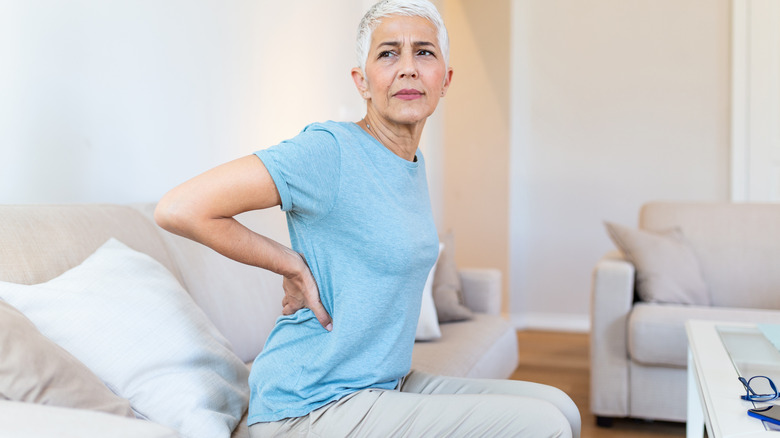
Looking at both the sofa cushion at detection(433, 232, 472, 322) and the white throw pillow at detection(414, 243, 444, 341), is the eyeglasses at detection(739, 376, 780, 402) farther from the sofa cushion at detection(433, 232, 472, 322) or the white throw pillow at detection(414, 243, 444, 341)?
the sofa cushion at detection(433, 232, 472, 322)

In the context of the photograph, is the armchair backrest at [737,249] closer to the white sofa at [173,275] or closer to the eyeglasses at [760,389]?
the white sofa at [173,275]

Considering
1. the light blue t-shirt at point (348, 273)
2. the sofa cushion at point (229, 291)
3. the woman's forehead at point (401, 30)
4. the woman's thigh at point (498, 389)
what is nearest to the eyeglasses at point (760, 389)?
the woman's thigh at point (498, 389)

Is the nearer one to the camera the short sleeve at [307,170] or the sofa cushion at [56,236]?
the short sleeve at [307,170]

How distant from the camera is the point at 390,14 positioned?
1.30 metres

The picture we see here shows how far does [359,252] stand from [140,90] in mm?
1371

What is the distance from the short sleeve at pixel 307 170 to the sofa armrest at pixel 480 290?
2035 mm

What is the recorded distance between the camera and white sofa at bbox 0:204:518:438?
0.81 m

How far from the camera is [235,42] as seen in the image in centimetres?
276

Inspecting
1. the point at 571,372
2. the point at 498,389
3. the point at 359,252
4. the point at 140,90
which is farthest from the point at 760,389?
the point at 571,372

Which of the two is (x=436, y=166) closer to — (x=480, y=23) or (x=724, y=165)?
(x=480, y=23)

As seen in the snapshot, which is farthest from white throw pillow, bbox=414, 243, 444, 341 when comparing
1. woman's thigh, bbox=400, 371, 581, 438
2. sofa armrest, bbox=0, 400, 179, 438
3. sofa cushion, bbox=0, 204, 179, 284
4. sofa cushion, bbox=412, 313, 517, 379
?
sofa armrest, bbox=0, 400, 179, 438

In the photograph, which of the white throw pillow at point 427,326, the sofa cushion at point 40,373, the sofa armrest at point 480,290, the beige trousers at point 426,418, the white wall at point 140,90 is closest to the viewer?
the sofa cushion at point 40,373

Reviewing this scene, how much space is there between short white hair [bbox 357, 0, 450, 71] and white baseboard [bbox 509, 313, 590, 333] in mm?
4036

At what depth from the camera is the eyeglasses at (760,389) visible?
1411 millimetres
